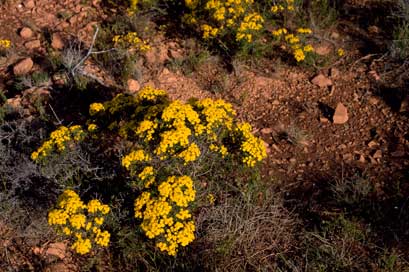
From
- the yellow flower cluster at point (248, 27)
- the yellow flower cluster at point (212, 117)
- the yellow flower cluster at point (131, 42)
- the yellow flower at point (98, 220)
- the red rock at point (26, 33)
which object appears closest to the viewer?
the yellow flower at point (98, 220)

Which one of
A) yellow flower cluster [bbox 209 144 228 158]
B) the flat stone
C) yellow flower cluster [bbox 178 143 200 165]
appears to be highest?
yellow flower cluster [bbox 178 143 200 165]

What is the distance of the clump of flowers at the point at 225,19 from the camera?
6277mm

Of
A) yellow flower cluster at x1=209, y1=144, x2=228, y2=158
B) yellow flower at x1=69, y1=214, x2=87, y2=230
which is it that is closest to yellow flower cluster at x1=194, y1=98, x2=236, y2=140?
yellow flower cluster at x1=209, y1=144, x2=228, y2=158

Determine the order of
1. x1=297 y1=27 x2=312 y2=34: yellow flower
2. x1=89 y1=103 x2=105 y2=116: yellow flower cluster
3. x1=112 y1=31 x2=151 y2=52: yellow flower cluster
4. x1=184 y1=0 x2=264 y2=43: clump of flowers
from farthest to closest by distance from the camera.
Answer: x1=112 y1=31 x2=151 y2=52: yellow flower cluster, x1=297 y1=27 x2=312 y2=34: yellow flower, x1=184 y1=0 x2=264 y2=43: clump of flowers, x1=89 y1=103 x2=105 y2=116: yellow flower cluster

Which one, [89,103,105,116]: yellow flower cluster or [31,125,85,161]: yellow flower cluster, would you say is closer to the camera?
[31,125,85,161]: yellow flower cluster

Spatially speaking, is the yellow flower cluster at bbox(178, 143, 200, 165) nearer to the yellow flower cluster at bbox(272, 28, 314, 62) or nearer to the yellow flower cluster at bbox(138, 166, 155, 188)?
the yellow flower cluster at bbox(138, 166, 155, 188)

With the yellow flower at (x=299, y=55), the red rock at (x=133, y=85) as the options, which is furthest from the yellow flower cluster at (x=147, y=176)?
the yellow flower at (x=299, y=55)

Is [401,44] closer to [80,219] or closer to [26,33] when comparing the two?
[80,219]

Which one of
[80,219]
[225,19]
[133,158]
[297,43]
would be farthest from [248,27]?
[80,219]

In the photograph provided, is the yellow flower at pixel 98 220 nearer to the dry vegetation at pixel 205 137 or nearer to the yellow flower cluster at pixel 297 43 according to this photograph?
the dry vegetation at pixel 205 137

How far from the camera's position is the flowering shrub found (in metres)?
4.04

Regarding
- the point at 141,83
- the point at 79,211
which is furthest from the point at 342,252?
the point at 141,83

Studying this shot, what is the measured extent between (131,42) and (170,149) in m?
2.99

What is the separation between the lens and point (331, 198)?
507 centimetres
